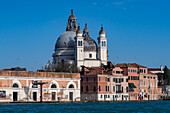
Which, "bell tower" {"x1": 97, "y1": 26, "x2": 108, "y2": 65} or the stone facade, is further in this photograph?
"bell tower" {"x1": 97, "y1": 26, "x2": 108, "y2": 65}

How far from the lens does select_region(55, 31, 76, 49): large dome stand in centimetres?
14300

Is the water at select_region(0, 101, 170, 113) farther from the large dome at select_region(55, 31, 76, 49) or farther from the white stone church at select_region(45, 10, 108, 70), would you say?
the large dome at select_region(55, 31, 76, 49)

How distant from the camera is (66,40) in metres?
144

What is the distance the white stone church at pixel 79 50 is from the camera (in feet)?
454

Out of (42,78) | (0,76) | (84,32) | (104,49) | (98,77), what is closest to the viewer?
(0,76)

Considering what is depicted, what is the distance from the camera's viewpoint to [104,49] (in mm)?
143375

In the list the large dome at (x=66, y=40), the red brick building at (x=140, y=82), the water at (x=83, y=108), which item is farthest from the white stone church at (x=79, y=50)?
the water at (x=83, y=108)

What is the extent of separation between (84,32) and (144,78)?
32287 mm

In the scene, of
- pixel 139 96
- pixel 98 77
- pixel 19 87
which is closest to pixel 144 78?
pixel 139 96

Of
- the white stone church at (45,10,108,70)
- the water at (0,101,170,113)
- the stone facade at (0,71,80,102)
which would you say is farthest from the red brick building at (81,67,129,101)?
the water at (0,101,170,113)

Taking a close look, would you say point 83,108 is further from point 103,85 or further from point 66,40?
point 66,40

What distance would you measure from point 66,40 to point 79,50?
704 cm

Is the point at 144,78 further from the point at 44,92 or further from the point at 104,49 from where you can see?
the point at 44,92

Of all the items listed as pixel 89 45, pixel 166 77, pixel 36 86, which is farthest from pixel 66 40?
pixel 36 86
